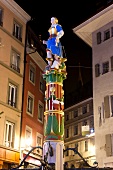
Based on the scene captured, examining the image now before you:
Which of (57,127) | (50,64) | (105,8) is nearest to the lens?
(57,127)

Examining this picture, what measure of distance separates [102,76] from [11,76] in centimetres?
741

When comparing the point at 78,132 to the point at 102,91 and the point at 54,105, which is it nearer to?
the point at 102,91

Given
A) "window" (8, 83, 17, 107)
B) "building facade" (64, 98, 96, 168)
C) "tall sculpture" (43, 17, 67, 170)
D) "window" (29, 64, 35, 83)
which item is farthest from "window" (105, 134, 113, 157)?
"building facade" (64, 98, 96, 168)

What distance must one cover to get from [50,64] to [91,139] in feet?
111

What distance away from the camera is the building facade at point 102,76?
24.1m

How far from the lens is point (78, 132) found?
4847 cm

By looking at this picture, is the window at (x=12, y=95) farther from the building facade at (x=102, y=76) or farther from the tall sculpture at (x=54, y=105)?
the tall sculpture at (x=54, y=105)

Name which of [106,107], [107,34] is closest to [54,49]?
[106,107]

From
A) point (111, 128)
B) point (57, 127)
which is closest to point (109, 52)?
point (111, 128)

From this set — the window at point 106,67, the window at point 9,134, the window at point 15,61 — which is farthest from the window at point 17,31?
the window at point 9,134

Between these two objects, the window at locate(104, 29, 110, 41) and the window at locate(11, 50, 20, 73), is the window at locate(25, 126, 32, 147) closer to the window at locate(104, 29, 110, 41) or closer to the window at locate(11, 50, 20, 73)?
the window at locate(11, 50, 20, 73)

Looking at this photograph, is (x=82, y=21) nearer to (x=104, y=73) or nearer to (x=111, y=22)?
(x=111, y=22)

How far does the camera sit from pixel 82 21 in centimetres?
2809

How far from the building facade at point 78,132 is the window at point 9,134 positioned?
21.7m
